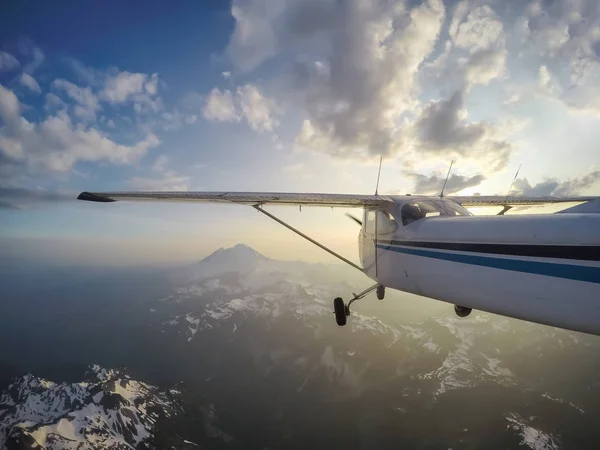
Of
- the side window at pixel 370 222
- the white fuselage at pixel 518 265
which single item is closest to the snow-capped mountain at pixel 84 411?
the side window at pixel 370 222

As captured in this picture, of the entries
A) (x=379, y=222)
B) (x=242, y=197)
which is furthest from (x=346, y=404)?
(x=242, y=197)

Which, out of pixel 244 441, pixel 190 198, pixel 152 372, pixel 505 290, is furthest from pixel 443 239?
pixel 152 372

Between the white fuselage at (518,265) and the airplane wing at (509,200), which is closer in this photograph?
the white fuselage at (518,265)

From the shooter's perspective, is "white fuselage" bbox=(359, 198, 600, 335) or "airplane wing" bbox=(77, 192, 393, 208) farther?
"airplane wing" bbox=(77, 192, 393, 208)

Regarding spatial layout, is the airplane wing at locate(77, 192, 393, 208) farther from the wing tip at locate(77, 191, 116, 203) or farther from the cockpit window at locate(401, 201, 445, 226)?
the cockpit window at locate(401, 201, 445, 226)

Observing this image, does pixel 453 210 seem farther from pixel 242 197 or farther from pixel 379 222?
pixel 242 197

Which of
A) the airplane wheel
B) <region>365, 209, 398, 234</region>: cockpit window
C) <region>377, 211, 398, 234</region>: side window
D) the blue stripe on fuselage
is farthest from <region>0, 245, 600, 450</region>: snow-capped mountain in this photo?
the blue stripe on fuselage

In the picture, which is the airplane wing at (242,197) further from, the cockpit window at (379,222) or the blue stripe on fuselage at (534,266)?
the blue stripe on fuselage at (534,266)

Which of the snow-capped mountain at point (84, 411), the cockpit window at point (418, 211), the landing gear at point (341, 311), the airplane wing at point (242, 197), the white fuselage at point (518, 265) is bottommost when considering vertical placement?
the snow-capped mountain at point (84, 411)
